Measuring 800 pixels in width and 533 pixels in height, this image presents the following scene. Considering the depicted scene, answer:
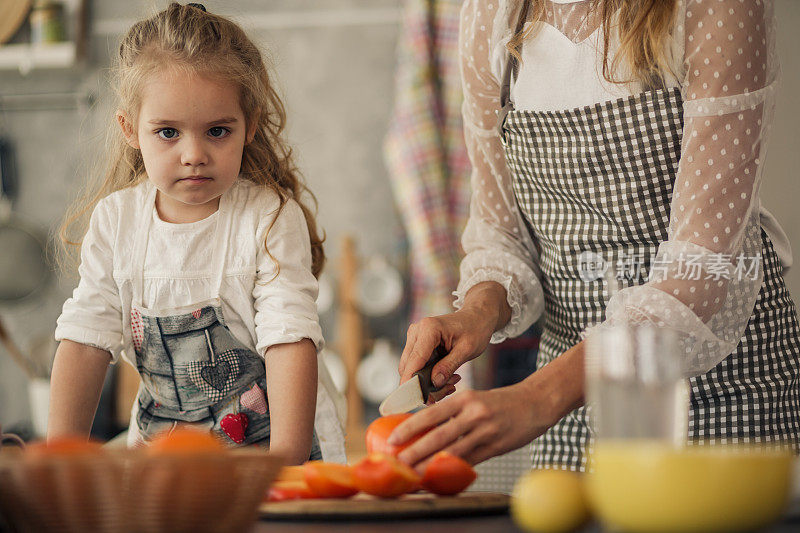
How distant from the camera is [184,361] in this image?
1079 millimetres

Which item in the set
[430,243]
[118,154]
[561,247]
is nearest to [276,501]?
[561,247]

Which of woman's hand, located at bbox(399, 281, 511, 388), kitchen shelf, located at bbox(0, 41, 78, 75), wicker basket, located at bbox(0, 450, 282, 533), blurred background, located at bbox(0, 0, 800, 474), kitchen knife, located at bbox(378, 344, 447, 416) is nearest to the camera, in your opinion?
wicker basket, located at bbox(0, 450, 282, 533)

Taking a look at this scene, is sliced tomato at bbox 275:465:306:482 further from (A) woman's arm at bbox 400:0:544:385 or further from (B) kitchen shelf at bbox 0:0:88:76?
(B) kitchen shelf at bbox 0:0:88:76

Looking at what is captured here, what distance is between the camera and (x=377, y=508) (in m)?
0.59

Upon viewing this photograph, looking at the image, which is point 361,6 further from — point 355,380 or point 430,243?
point 355,380

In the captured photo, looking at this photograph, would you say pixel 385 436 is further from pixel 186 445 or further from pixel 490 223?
pixel 490 223

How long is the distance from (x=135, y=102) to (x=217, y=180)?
0.51ft

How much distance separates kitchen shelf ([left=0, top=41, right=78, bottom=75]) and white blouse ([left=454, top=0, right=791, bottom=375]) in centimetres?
256

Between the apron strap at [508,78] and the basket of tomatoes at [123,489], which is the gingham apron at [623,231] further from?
the basket of tomatoes at [123,489]

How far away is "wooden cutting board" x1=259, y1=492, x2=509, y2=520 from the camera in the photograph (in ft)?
1.93

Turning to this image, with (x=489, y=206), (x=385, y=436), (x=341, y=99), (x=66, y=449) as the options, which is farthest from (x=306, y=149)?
(x=66, y=449)

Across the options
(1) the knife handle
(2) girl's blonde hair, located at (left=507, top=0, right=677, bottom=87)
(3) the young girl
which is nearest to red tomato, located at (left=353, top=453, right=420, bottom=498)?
(1) the knife handle

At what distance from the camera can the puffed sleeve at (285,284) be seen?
1009 mm

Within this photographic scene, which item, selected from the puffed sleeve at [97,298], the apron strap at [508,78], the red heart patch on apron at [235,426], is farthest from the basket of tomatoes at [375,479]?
the apron strap at [508,78]
